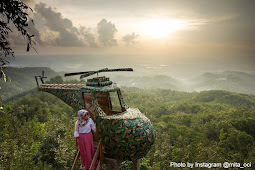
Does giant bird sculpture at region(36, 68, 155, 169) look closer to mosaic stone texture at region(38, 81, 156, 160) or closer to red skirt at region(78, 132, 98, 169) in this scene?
mosaic stone texture at region(38, 81, 156, 160)

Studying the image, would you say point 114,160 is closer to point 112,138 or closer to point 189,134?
point 112,138

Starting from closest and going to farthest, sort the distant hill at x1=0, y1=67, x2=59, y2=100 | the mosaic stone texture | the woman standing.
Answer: the mosaic stone texture
the woman standing
the distant hill at x1=0, y1=67, x2=59, y2=100

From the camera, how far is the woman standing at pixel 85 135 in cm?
607

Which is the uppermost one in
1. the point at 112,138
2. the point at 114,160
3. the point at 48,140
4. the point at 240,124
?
the point at 112,138

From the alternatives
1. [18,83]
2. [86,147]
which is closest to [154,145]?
[86,147]

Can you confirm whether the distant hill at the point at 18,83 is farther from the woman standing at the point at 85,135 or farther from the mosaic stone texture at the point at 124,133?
the mosaic stone texture at the point at 124,133

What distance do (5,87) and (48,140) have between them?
327 ft

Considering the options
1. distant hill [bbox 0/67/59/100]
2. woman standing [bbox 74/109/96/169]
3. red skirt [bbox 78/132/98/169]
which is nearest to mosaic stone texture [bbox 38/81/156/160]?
woman standing [bbox 74/109/96/169]


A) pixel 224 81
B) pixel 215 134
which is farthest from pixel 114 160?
pixel 224 81

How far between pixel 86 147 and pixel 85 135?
0.45 meters

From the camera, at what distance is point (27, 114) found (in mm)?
34000

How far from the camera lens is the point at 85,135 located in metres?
6.15

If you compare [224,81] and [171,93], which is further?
[224,81]

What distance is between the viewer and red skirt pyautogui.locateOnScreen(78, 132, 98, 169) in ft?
20.3
